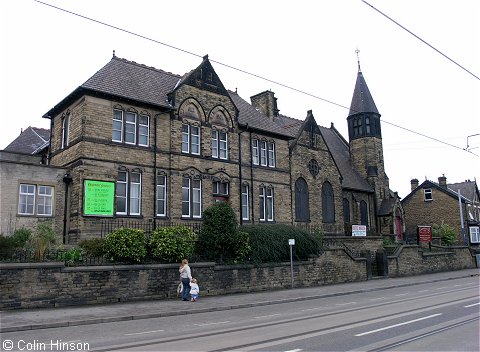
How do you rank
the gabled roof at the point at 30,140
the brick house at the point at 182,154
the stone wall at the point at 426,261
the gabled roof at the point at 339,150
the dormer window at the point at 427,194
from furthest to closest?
the dormer window at the point at 427,194 → the gabled roof at the point at 339,150 → the gabled roof at the point at 30,140 → the stone wall at the point at 426,261 → the brick house at the point at 182,154

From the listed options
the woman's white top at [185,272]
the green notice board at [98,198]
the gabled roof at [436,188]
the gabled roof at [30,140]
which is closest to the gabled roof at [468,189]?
the gabled roof at [436,188]

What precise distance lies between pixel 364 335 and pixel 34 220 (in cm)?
1763

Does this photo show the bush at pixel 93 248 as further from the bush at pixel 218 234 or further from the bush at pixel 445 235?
the bush at pixel 445 235

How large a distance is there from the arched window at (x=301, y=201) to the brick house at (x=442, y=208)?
22.8 meters

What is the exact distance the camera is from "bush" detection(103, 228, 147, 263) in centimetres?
1827

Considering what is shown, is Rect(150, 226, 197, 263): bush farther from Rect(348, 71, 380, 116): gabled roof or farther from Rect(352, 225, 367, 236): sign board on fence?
Rect(348, 71, 380, 116): gabled roof

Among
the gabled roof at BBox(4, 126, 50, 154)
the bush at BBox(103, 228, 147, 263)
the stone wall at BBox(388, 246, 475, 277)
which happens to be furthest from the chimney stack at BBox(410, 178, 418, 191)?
the bush at BBox(103, 228, 147, 263)

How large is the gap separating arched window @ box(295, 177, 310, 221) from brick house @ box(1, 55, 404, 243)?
0.08m

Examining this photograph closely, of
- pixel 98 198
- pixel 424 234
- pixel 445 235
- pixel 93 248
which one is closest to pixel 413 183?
pixel 445 235

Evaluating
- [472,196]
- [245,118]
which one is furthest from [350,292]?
[472,196]

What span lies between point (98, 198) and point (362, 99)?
33.5 meters

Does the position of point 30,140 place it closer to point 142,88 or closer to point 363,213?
point 142,88

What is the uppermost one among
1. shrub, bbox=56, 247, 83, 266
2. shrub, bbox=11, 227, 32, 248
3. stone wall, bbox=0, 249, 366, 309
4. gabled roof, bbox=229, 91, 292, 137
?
gabled roof, bbox=229, 91, 292, 137

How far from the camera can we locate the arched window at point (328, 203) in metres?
36.9
